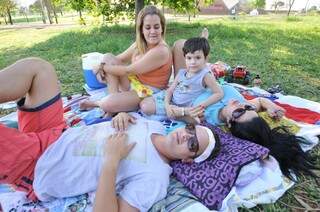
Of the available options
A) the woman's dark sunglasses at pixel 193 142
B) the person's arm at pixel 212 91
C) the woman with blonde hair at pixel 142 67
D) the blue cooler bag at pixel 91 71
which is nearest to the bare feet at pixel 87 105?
the woman with blonde hair at pixel 142 67

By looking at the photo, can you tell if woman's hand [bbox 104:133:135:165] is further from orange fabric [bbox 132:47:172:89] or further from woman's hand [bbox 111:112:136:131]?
orange fabric [bbox 132:47:172:89]

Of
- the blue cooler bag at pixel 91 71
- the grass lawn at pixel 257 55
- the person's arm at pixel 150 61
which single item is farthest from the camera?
the blue cooler bag at pixel 91 71

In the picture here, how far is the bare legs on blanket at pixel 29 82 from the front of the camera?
2.67 metres

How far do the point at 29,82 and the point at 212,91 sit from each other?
1855mm

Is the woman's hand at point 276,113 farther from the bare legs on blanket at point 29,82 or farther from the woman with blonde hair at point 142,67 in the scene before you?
the bare legs on blanket at point 29,82

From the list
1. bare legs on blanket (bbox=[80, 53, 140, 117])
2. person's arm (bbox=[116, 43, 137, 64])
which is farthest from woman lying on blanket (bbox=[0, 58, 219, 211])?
person's arm (bbox=[116, 43, 137, 64])

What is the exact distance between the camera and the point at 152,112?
151 inches

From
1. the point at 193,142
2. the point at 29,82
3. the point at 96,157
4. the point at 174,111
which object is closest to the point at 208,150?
the point at 193,142

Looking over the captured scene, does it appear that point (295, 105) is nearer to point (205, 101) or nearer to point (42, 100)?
point (205, 101)

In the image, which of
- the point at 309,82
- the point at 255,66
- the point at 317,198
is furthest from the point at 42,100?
the point at 255,66

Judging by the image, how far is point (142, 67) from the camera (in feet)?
12.6

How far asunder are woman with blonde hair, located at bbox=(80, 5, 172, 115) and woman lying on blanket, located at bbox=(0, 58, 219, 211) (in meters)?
1.21

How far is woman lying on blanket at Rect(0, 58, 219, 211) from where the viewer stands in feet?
7.49

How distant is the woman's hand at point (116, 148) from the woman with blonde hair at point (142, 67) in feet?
4.54
